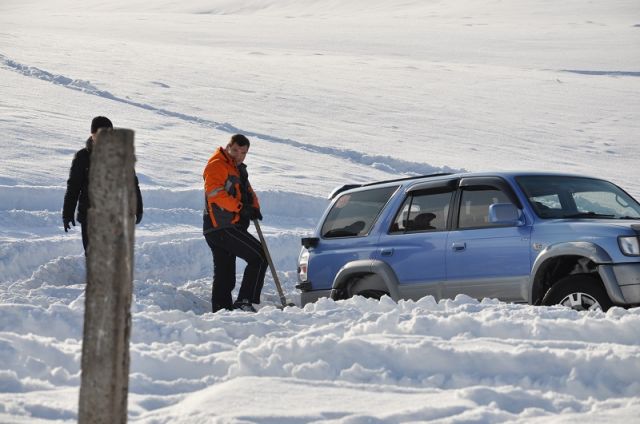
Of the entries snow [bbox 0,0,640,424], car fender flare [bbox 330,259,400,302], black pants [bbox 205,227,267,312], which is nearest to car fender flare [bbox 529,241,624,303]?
snow [bbox 0,0,640,424]

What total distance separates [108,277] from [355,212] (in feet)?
18.3

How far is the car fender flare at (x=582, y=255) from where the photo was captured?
7.54m

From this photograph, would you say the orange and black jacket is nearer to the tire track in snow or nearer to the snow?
the snow

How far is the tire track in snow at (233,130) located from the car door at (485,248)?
46.8ft

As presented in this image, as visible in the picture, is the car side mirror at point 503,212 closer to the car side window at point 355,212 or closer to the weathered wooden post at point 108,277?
the car side window at point 355,212

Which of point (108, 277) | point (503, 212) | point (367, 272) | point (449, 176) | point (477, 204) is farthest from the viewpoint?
point (367, 272)

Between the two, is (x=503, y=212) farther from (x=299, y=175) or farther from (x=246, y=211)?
(x=299, y=175)

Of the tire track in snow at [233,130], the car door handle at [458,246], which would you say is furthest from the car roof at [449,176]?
the tire track in snow at [233,130]

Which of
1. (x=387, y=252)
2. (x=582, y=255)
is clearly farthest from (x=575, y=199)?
(x=387, y=252)

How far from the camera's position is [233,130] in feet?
89.4

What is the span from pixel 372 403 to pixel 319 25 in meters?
64.8

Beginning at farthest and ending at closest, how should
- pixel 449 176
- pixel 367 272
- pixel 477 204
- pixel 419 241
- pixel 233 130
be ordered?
pixel 233 130 → pixel 367 272 → pixel 449 176 → pixel 419 241 → pixel 477 204

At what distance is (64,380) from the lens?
600cm

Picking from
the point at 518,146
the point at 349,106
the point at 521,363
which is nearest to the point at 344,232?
the point at 521,363
